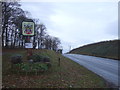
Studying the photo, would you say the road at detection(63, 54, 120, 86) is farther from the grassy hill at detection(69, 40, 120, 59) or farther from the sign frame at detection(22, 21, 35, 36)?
the grassy hill at detection(69, 40, 120, 59)

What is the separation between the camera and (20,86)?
582 centimetres

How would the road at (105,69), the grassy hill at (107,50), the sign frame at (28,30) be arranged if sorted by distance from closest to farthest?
1. the road at (105,69)
2. the sign frame at (28,30)
3. the grassy hill at (107,50)

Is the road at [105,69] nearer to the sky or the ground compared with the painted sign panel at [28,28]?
nearer to the ground

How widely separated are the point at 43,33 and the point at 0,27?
27478 mm

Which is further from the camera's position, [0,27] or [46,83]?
[0,27]

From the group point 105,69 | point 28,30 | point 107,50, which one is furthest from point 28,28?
point 107,50

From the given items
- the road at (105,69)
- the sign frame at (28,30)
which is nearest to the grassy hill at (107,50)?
the road at (105,69)

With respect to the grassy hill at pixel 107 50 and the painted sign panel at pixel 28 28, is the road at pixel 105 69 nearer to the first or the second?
the painted sign panel at pixel 28 28

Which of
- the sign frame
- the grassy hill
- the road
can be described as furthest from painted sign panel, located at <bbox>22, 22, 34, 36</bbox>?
the grassy hill

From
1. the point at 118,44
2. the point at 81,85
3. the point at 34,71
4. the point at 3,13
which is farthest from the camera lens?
the point at 118,44

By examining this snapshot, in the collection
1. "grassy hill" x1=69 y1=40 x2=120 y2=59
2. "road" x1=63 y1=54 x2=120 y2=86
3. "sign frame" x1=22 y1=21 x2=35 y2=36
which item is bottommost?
"road" x1=63 y1=54 x2=120 y2=86

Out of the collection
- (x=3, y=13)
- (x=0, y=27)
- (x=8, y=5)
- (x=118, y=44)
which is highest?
(x=8, y=5)

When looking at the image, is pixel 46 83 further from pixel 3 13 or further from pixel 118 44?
pixel 118 44

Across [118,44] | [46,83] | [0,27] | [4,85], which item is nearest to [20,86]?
[4,85]
